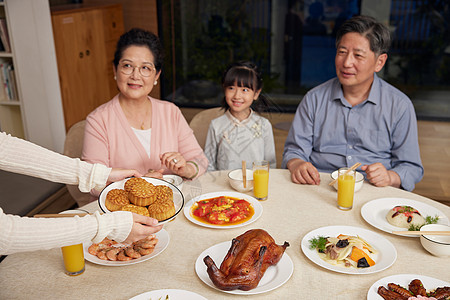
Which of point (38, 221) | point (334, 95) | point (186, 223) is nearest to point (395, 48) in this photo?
point (334, 95)

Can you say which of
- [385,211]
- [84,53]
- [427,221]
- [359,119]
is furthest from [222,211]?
[84,53]

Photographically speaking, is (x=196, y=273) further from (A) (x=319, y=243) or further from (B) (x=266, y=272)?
(A) (x=319, y=243)

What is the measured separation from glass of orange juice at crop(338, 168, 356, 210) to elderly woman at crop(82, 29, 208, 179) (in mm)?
659

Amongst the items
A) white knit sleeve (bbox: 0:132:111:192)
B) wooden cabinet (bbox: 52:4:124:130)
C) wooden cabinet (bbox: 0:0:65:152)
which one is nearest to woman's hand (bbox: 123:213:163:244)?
white knit sleeve (bbox: 0:132:111:192)

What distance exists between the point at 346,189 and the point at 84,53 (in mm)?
3364

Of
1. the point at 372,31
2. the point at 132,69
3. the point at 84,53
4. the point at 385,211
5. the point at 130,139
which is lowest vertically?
the point at 385,211

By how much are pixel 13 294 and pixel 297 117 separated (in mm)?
1570

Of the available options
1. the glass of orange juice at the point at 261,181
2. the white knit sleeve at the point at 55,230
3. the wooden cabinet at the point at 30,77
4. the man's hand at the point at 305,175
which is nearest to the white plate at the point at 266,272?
the white knit sleeve at the point at 55,230

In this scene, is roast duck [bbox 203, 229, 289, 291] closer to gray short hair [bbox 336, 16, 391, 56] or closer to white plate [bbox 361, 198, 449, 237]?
white plate [bbox 361, 198, 449, 237]

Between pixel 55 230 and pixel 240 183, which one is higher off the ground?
pixel 55 230

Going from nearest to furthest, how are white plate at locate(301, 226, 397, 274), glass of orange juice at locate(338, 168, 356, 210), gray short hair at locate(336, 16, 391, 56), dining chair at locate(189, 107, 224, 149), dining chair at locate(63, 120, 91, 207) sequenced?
white plate at locate(301, 226, 397, 274) < glass of orange juice at locate(338, 168, 356, 210) < gray short hair at locate(336, 16, 391, 56) < dining chair at locate(63, 120, 91, 207) < dining chair at locate(189, 107, 224, 149)

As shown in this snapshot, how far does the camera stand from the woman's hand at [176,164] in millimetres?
1820

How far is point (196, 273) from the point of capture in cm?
121

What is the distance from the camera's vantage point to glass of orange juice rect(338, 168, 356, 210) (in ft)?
5.12
